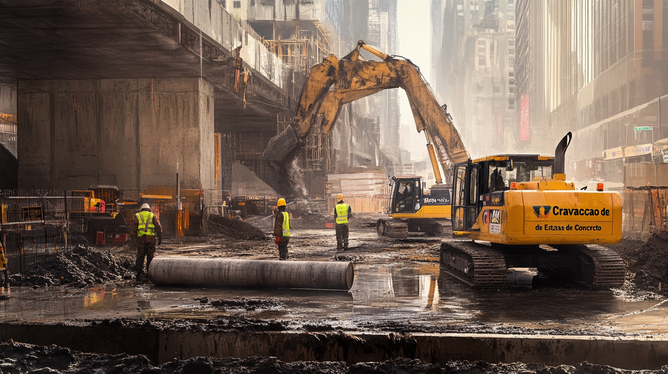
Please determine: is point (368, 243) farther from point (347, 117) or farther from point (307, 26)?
point (307, 26)

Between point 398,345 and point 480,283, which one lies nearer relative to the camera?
point 398,345

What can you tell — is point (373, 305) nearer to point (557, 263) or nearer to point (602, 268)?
point (557, 263)

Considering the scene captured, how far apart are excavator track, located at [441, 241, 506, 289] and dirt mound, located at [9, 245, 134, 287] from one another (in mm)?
7099

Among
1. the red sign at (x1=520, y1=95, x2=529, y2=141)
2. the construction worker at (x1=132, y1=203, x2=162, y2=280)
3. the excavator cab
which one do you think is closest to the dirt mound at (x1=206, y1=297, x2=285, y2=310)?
the construction worker at (x1=132, y1=203, x2=162, y2=280)

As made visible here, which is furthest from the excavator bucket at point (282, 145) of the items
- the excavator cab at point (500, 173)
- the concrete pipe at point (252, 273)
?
the concrete pipe at point (252, 273)

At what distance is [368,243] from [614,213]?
11.4 metres

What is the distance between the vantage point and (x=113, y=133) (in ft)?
88.4

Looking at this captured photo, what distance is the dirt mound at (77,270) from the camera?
11.9 m

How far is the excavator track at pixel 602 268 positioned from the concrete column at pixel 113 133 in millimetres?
18727

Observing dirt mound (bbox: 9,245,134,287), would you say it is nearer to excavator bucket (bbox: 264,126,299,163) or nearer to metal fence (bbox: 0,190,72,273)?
metal fence (bbox: 0,190,72,273)

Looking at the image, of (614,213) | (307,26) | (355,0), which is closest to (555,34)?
(355,0)

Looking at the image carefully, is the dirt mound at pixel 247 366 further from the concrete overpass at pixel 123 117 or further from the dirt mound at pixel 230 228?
the concrete overpass at pixel 123 117

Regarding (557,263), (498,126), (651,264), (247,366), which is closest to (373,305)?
(247,366)

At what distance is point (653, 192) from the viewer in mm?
20250
